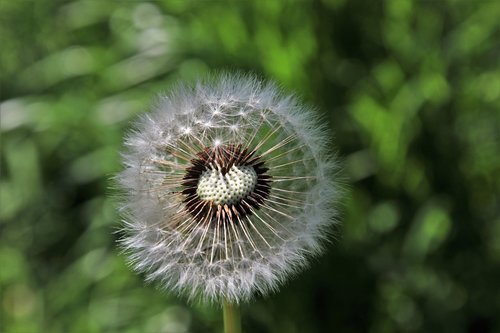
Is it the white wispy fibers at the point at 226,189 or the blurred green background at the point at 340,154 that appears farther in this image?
the blurred green background at the point at 340,154

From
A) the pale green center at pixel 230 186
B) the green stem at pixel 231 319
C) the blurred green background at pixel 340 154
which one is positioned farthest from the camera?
the blurred green background at pixel 340 154

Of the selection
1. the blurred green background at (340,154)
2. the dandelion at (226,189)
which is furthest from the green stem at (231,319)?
the blurred green background at (340,154)

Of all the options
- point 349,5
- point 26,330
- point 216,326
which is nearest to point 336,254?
point 216,326

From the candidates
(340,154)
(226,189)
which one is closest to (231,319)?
(226,189)

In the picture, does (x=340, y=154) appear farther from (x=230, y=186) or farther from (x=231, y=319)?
(x=231, y=319)

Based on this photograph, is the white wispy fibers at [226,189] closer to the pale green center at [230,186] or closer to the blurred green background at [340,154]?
the pale green center at [230,186]

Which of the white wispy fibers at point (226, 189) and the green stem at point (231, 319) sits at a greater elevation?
the white wispy fibers at point (226, 189)

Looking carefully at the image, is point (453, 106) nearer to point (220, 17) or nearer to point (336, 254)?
point (336, 254)

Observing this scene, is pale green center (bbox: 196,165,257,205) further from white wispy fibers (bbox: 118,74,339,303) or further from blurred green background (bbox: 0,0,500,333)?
blurred green background (bbox: 0,0,500,333)
